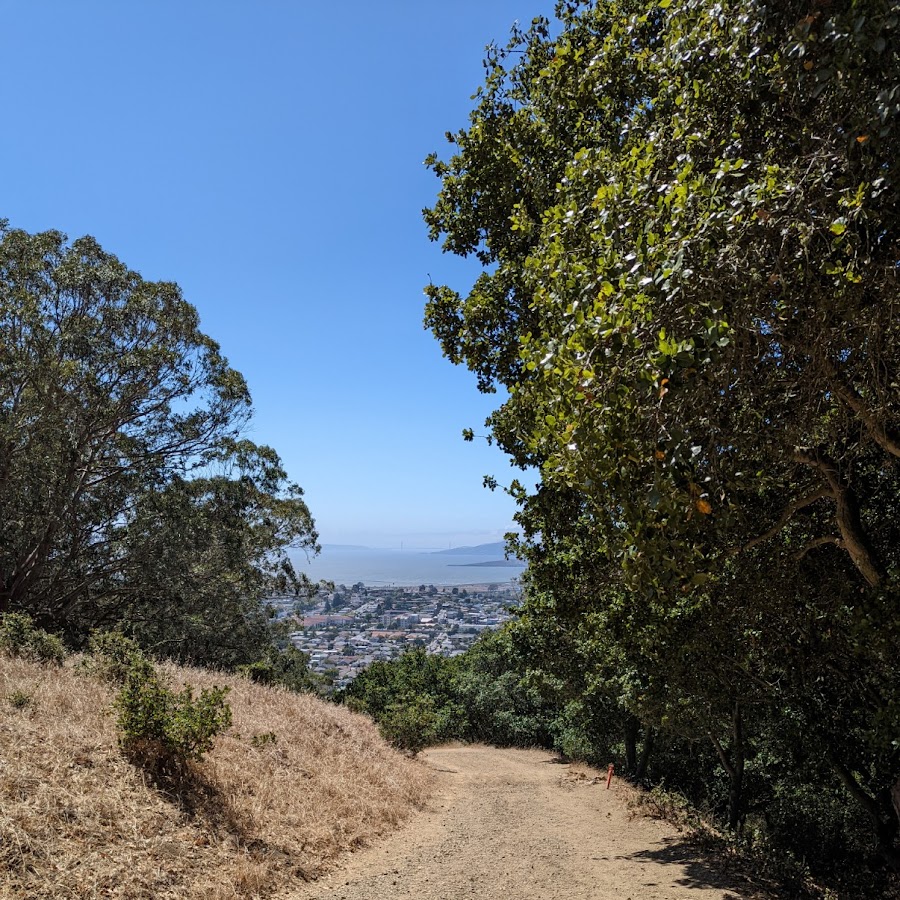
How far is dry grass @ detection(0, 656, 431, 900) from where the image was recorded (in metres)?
4.84

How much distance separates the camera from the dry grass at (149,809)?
4.84m

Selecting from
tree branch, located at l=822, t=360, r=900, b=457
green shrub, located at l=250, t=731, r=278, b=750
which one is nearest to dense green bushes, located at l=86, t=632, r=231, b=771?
green shrub, located at l=250, t=731, r=278, b=750

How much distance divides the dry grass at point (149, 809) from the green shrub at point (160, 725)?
25 centimetres

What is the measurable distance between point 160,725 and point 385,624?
7599 centimetres

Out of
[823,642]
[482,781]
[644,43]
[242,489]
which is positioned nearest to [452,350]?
[644,43]

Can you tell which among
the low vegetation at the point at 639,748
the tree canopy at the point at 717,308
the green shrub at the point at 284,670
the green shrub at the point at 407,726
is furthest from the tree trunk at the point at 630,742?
the tree canopy at the point at 717,308

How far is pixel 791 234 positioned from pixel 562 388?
1495 millimetres

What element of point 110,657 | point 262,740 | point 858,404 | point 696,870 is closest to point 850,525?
point 858,404

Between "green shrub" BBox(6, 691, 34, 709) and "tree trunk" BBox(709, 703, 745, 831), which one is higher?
"green shrub" BBox(6, 691, 34, 709)

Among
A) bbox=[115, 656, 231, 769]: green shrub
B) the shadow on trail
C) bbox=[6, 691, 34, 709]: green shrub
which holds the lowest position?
the shadow on trail

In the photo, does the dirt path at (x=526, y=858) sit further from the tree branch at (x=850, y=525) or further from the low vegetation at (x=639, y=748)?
the tree branch at (x=850, y=525)

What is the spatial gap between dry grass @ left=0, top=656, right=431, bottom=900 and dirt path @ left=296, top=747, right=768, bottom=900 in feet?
1.79

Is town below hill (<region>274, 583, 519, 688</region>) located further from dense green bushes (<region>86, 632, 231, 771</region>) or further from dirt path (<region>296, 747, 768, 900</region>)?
dense green bushes (<region>86, 632, 231, 771</region>)

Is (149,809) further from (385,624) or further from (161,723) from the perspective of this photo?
(385,624)
